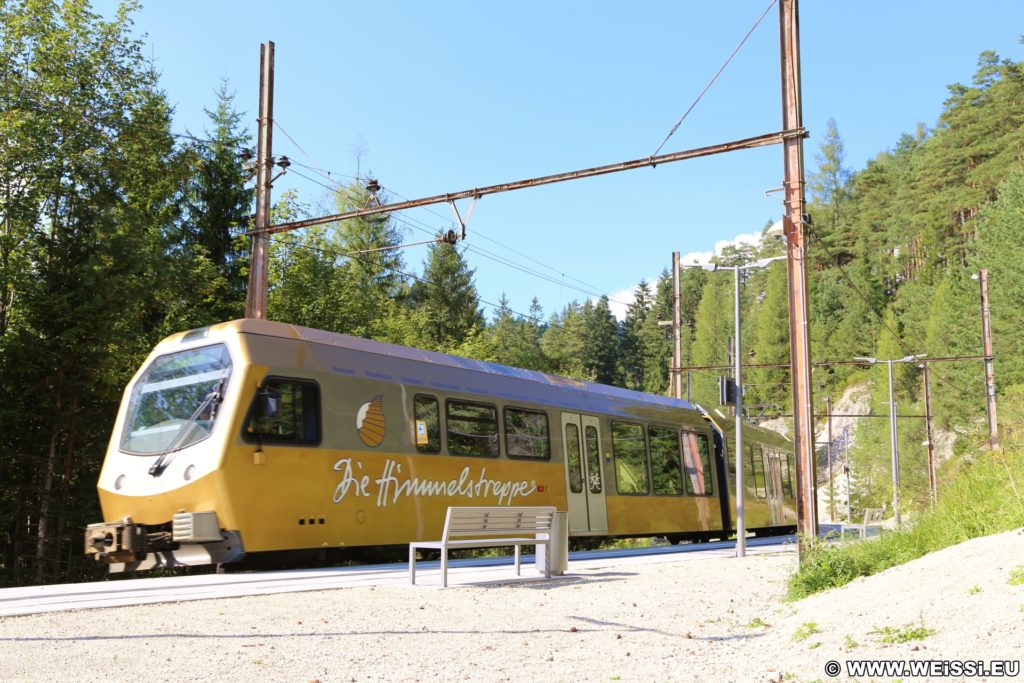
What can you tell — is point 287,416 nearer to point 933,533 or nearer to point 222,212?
point 933,533

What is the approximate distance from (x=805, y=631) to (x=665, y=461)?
1475 cm

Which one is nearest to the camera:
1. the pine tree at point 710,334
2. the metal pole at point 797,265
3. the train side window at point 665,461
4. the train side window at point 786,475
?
the metal pole at point 797,265

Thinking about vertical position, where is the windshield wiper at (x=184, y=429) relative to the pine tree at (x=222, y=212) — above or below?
below

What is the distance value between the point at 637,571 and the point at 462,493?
4.05 metres

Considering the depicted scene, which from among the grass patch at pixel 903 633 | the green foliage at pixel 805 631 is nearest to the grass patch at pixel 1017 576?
the grass patch at pixel 903 633

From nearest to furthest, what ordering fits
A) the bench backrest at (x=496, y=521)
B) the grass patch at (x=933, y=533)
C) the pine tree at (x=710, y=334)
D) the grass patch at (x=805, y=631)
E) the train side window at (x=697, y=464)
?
the grass patch at (x=805, y=631) < the grass patch at (x=933, y=533) < the bench backrest at (x=496, y=521) < the train side window at (x=697, y=464) < the pine tree at (x=710, y=334)

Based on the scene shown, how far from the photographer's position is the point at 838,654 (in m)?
6.20

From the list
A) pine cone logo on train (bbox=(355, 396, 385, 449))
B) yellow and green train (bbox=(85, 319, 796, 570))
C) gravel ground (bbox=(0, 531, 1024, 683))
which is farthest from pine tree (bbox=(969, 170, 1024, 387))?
gravel ground (bbox=(0, 531, 1024, 683))

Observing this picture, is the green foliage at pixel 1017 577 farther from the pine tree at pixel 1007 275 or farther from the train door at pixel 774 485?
the pine tree at pixel 1007 275

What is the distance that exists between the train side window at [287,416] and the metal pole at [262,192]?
17.1 ft

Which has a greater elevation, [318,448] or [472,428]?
[472,428]

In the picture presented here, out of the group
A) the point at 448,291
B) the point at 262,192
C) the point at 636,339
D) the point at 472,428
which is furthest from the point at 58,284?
the point at 636,339

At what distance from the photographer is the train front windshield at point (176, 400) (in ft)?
43.3

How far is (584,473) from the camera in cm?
1934
